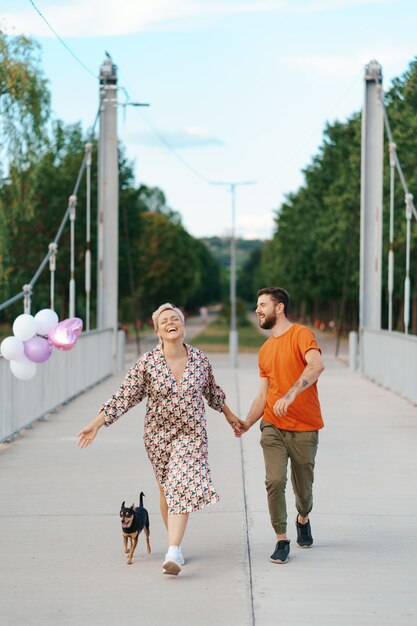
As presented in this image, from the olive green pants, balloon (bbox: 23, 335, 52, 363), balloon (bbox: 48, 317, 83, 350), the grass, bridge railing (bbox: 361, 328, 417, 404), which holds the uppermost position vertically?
balloon (bbox: 48, 317, 83, 350)

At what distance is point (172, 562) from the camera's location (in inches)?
280

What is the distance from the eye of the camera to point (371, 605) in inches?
258

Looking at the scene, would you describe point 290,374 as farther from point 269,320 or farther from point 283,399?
point 269,320

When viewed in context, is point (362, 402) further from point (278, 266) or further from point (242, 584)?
point (278, 266)

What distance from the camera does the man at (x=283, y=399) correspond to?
756cm

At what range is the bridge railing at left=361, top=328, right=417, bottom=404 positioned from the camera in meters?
20.2

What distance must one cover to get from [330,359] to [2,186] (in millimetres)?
10667

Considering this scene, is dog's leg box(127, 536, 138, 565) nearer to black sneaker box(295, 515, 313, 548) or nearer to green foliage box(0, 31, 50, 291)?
black sneaker box(295, 515, 313, 548)

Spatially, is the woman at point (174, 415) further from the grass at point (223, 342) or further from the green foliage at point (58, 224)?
the grass at point (223, 342)

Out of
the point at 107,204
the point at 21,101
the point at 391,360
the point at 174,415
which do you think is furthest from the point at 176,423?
the point at 21,101

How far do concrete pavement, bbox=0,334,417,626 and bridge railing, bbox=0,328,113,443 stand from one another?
1.46 ft

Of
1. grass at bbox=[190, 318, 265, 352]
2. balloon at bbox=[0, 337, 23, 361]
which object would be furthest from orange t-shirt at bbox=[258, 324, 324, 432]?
grass at bbox=[190, 318, 265, 352]

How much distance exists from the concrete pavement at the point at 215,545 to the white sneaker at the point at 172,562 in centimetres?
6

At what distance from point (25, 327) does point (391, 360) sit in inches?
582
